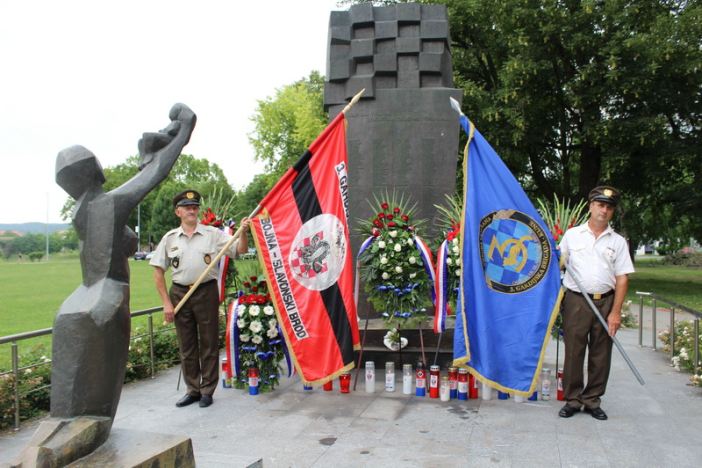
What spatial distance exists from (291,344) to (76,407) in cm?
252

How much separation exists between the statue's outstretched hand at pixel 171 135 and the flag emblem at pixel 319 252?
1.98 meters

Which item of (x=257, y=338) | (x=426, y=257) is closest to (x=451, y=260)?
(x=426, y=257)

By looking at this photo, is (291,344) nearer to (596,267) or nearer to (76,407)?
(76,407)

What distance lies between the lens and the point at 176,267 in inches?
227

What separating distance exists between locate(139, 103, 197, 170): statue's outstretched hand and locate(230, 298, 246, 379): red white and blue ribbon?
2653 millimetres

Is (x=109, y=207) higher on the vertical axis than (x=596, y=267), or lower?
higher

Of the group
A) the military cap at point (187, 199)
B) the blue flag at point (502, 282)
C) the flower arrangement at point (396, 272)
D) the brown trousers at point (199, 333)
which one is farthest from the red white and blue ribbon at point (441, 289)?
the military cap at point (187, 199)

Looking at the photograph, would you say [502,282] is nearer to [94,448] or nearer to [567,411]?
[567,411]

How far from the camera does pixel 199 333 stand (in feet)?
19.2

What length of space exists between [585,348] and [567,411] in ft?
1.96

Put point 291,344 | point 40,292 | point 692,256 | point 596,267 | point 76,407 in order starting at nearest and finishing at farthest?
point 76,407
point 596,267
point 291,344
point 40,292
point 692,256

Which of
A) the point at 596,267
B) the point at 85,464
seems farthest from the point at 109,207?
the point at 596,267

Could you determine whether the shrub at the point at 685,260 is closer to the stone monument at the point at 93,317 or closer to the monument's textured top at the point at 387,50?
the monument's textured top at the point at 387,50

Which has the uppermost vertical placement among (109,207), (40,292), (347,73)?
(347,73)
